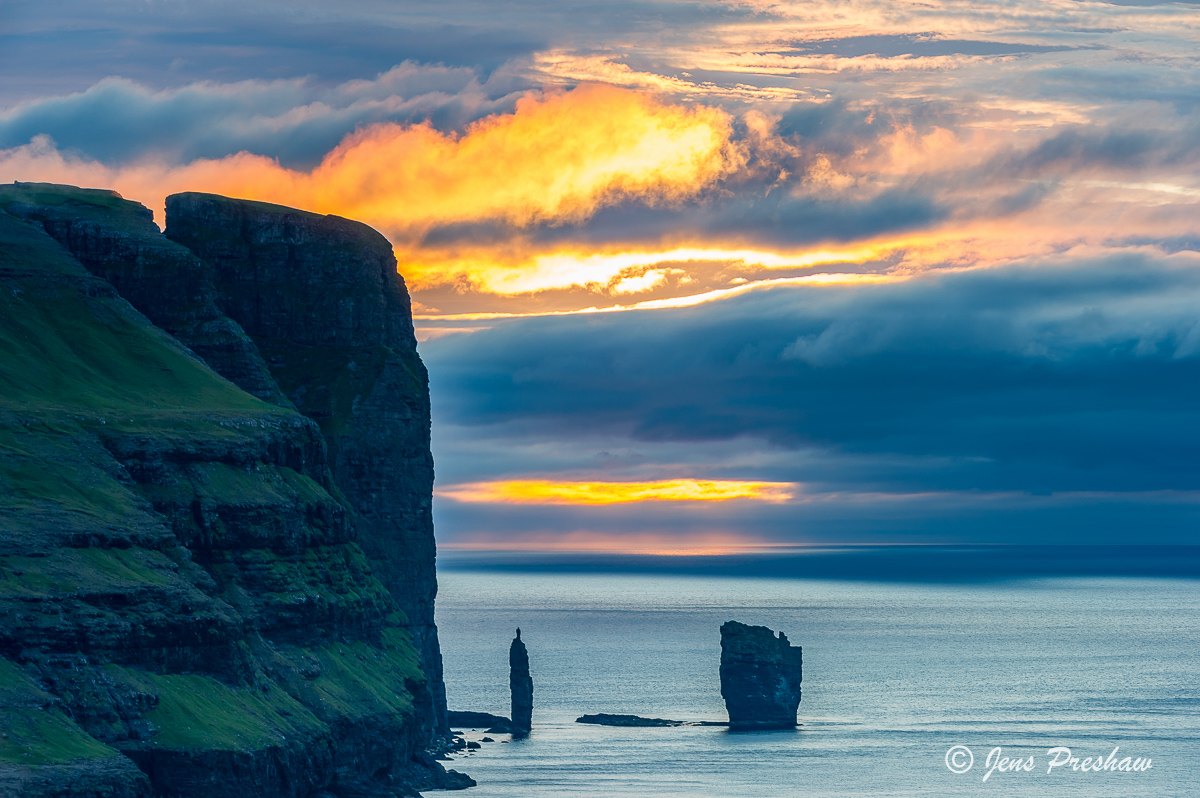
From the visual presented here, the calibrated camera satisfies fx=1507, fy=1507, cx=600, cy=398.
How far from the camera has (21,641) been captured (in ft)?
488

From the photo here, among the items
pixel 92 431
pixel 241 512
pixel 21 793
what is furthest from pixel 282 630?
pixel 21 793

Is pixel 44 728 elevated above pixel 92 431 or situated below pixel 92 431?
below

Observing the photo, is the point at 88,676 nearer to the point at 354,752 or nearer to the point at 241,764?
the point at 241,764

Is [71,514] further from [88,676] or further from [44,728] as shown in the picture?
[44,728]

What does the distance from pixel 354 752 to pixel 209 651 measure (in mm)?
31639

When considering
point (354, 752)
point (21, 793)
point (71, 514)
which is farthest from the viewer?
point (354, 752)

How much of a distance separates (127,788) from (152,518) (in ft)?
157

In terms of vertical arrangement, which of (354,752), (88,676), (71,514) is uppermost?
(71,514)

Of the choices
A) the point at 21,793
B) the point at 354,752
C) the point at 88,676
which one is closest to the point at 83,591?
the point at 88,676

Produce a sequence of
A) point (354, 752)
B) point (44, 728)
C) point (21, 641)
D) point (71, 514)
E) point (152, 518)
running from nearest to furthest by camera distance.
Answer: point (44, 728) < point (21, 641) < point (71, 514) < point (152, 518) < point (354, 752)

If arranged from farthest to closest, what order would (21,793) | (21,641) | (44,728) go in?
(21,641) < (44,728) < (21,793)

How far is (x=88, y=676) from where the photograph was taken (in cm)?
15275

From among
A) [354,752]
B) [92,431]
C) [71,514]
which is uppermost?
[92,431]

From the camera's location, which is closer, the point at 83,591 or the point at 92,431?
the point at 83,591
